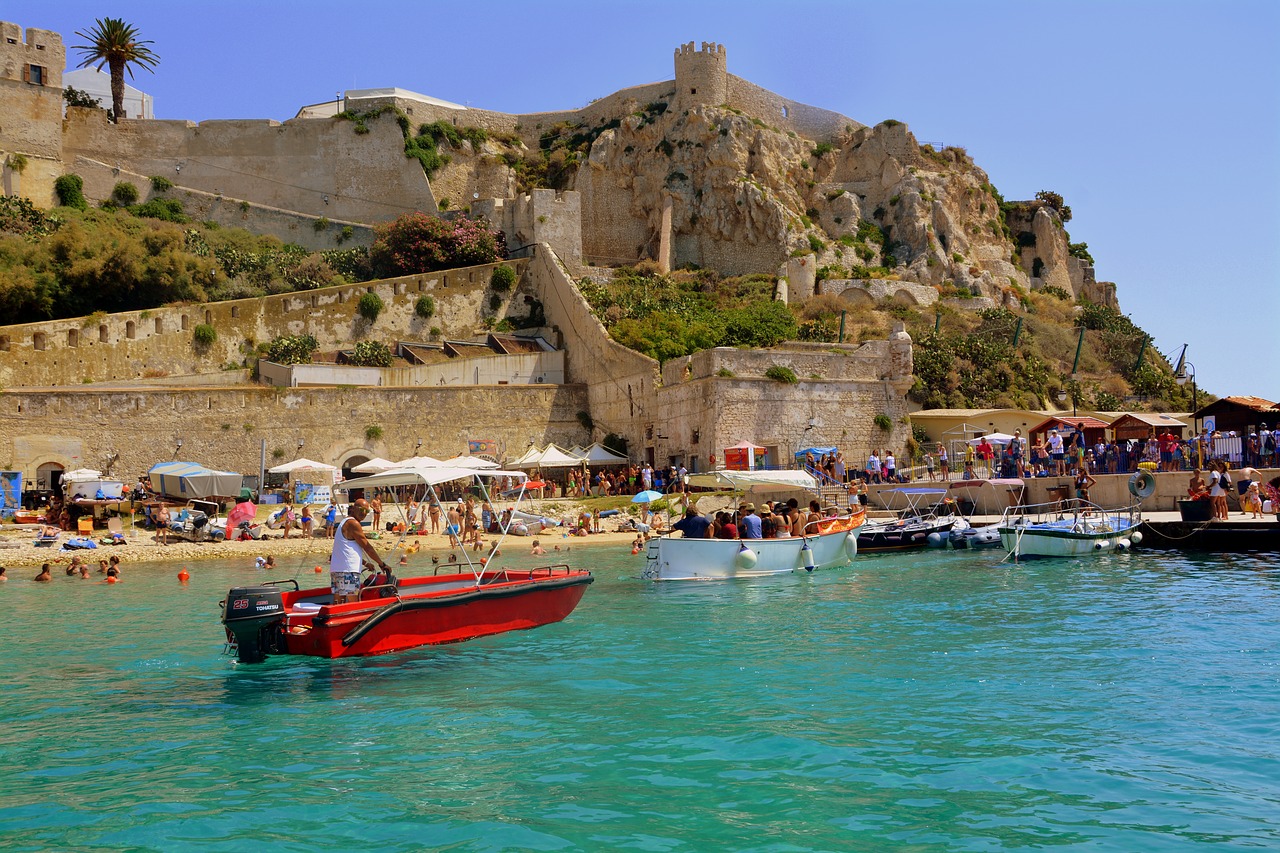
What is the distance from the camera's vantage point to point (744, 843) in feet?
18.7

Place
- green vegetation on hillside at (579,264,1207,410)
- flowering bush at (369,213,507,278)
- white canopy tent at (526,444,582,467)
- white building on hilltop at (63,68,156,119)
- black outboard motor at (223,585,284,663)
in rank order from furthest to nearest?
1. white building on hilltop at (63,68,156,119)
2. flowering bush at (369,213,507,278)
3. green vegetation on hillside at (579,264,1207,410)
4. white canopy tent at (526,444,582,467)
5. black outboard motor at (223,585,284,663)

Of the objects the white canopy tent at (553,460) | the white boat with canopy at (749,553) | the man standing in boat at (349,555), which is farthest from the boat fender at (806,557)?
the white canopy tent at (553,460)

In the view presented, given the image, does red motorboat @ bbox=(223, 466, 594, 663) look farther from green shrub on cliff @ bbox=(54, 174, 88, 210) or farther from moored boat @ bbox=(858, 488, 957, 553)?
green shrub on cliff @ bbox=(54, 174, 88, 210)

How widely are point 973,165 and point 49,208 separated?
136ft

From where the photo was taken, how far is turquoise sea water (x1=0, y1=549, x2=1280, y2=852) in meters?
5.98

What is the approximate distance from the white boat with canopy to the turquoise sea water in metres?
2.95

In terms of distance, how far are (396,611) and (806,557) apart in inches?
353

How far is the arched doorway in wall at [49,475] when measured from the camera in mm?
26703

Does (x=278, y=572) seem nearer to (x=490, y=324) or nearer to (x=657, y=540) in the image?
(x=657, y=540)

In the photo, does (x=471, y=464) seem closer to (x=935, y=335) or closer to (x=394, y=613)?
(x=394, y=613)

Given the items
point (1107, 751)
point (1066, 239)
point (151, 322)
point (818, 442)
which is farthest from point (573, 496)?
point (1066, 239)

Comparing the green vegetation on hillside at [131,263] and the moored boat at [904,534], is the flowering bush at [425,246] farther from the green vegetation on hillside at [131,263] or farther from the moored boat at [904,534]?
the moored boat at [904,534]

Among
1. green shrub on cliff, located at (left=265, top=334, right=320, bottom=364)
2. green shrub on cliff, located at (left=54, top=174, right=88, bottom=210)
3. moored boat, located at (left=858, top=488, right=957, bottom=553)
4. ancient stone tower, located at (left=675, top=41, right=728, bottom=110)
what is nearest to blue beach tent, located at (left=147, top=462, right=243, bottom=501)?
green shrub on cliff, located at (left=265, top=334, right=320, bottom=364)

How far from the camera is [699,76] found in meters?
45.7
